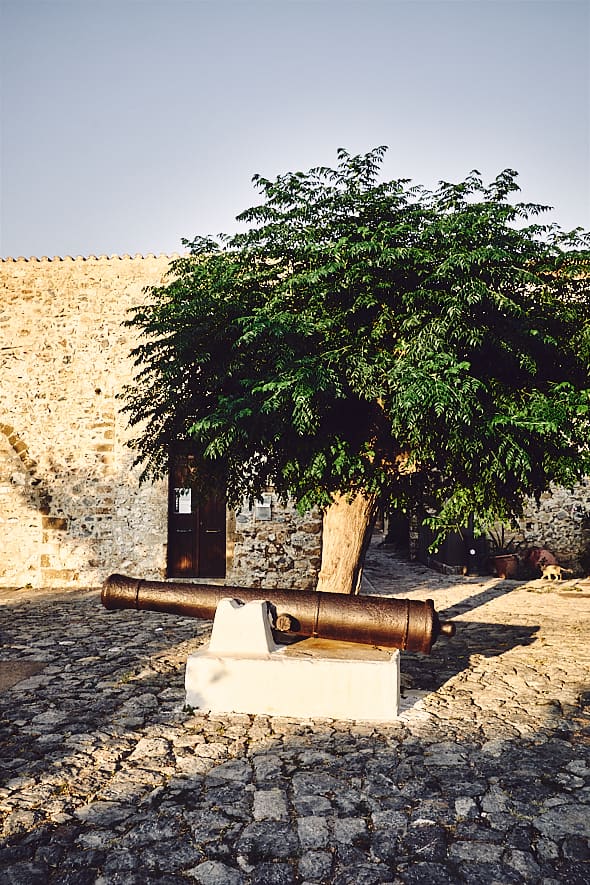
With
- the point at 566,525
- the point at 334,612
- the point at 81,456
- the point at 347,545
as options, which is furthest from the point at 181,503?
the point at 566,525

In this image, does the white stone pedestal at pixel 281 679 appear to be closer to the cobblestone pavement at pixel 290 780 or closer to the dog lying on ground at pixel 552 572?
the cobblestone pavement at pixel 290 780

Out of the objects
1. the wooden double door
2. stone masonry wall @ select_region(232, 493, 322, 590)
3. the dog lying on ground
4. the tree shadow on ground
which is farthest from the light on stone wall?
the tree shadow on ground

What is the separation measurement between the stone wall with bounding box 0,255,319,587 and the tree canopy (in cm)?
474

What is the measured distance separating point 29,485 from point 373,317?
25.7 ft

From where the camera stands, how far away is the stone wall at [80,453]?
1142 centimetres

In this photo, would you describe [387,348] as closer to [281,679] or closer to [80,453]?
[281,679]

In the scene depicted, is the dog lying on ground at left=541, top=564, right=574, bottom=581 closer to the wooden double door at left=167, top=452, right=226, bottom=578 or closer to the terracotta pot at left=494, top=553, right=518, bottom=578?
the terracotta pot at left=494, top=553, right=518, bottom=578

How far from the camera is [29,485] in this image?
38.3 feet

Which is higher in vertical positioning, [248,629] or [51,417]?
[51,417]

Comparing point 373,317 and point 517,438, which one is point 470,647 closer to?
point 517,438

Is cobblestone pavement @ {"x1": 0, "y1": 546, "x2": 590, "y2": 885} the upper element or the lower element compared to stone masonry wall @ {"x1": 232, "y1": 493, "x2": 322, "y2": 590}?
lower

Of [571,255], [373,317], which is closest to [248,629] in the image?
[373,317]

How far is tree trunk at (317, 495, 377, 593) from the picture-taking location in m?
7.06

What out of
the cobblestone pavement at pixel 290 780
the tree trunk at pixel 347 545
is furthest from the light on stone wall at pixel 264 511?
the cobblestone pavement at pixel 290 780
